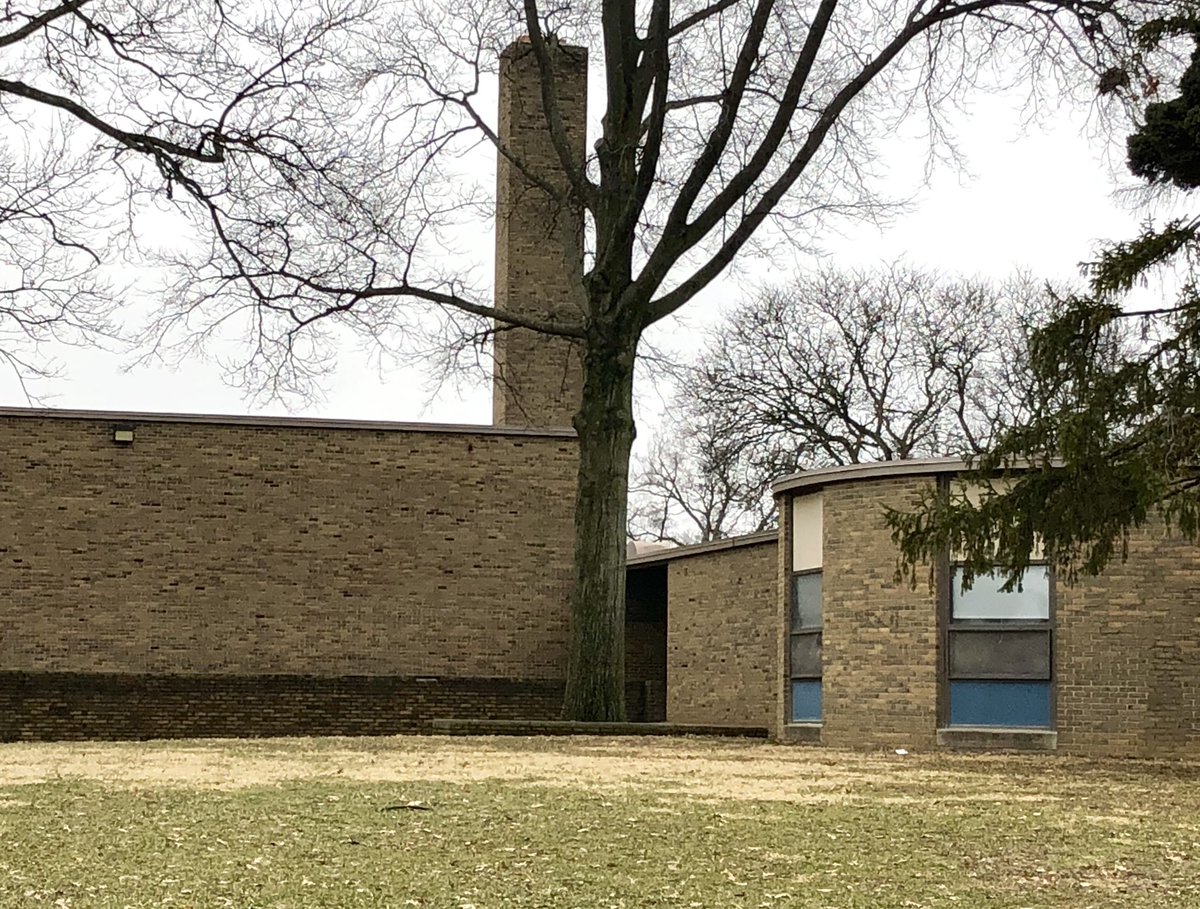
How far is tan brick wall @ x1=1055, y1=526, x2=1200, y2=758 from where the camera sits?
1889 cm

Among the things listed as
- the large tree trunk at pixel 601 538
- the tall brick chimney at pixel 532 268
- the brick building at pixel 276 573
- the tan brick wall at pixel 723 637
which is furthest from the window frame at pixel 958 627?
the tall brick chimney at pixel 532 268

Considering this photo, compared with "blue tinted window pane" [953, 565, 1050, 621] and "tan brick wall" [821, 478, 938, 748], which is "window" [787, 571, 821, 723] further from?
"blue tinted window pane" [953, 565, 1050, 621]

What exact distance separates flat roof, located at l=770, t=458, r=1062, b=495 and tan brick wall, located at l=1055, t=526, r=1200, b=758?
158cm

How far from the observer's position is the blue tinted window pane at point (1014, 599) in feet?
Answer: 63.3

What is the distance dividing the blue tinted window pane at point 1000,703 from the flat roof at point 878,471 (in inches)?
90.0

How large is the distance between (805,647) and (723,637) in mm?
5146

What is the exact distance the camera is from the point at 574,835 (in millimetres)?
9586

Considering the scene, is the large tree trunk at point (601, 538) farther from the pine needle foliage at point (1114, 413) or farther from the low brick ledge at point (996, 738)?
the pine needle foliage at point (1114, 413)

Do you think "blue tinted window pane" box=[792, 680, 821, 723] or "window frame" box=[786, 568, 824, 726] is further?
"blue tinted window pane" box=[792, 680, 821, 723]

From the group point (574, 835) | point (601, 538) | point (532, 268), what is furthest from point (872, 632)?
point (532, 268)

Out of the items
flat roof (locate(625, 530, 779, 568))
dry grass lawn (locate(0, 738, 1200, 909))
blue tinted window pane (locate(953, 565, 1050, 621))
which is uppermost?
flat roof (locate(625, 530, 779, 568))

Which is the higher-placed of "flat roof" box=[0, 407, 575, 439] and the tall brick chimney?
the tall brick chimney

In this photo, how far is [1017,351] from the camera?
134 feet

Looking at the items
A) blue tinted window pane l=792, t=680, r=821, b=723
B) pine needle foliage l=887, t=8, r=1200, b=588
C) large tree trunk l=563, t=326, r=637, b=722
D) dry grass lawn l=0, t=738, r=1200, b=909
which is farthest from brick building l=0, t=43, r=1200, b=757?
dry grass lawn l=0, t=738, r=1200, b=909
